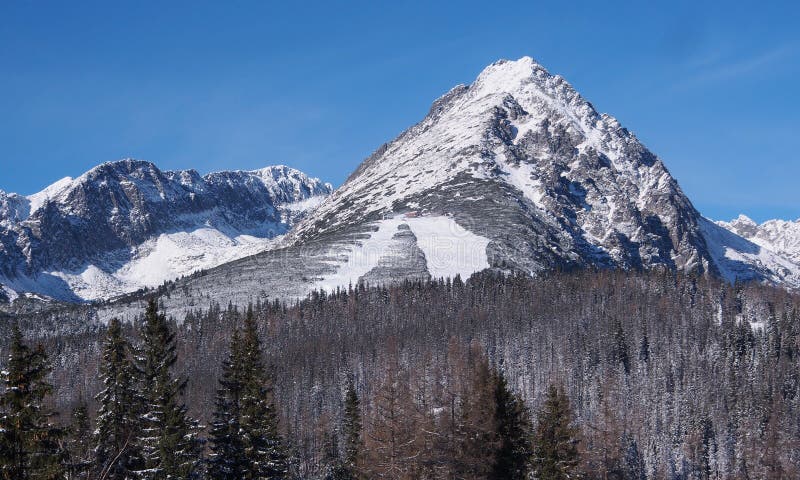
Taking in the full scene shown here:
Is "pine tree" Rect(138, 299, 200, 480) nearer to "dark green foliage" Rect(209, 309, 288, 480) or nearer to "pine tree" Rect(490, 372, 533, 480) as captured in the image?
"dark green foliage" Rect(209, 309, 288, 480)

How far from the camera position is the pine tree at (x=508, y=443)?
58312 mm

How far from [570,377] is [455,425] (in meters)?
146

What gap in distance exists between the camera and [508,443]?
193ft

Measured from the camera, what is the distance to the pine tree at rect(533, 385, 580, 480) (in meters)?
62.7

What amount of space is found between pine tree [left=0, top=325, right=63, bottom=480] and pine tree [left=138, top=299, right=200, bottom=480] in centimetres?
1518

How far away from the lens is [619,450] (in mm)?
133375

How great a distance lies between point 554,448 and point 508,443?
6.73 m

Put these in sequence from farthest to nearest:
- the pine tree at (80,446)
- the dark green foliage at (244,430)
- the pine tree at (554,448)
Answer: the pine tree at (554,448) → the dark green foliage at (244,430) → the pine tree at (80,446)

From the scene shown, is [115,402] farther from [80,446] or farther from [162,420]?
[80,446]

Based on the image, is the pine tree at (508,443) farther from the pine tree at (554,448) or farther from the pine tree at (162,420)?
the pine tree at (162,420)

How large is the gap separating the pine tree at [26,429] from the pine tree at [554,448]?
1514 inches

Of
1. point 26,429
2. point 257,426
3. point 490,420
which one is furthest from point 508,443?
point 26,429

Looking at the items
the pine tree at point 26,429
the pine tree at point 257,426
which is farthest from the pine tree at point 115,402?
the pine tree at point 26,429

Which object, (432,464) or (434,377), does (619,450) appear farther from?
(432,464)
